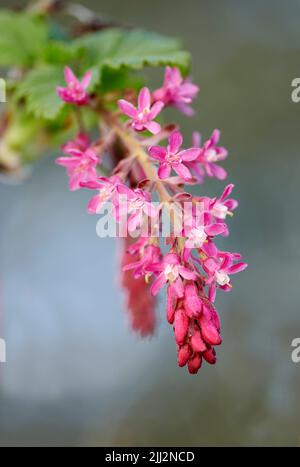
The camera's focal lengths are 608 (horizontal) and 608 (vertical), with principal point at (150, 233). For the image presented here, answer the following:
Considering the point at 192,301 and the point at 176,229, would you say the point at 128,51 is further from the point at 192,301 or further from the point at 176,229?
the point at 192,301

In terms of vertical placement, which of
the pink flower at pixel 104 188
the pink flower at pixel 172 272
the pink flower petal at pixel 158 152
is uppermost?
the pink flower petal at pixel 158 152

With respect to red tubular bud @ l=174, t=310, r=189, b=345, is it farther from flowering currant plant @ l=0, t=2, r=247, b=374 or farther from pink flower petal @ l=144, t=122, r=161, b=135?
pink flower petal @ l=144, t=122, r=161, b=135

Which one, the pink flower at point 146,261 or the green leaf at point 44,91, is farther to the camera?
the green leaf at point 44,91

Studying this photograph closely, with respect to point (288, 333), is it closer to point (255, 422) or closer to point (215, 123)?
point (255, 422)

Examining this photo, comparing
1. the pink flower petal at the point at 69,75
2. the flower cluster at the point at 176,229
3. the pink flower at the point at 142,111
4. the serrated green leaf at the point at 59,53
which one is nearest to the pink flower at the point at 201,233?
the flower cluster at the point at 176,229

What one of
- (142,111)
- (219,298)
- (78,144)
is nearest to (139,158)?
(142,111)

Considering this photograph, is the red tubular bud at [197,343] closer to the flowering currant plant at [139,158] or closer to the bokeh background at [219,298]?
the flowering currant plant at [139,158]
